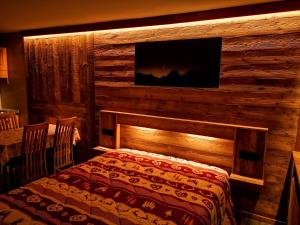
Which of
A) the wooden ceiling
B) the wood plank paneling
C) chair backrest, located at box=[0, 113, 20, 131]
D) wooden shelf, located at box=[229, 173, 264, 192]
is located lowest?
wooden shelf, located at box=[229, 173, 264, 192]

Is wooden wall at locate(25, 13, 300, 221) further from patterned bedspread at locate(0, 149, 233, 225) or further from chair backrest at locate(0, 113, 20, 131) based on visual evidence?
chair backrest at locate(0, 113, 20, 131)

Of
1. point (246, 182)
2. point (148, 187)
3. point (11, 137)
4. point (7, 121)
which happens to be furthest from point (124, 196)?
point (7, 121)

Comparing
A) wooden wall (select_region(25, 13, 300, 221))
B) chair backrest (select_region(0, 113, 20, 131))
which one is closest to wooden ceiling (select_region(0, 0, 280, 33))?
wooden wall (select_region(25, 13, 300, 221))

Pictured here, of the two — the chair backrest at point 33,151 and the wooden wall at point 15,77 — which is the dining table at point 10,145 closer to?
the chair backrest at point 33,151

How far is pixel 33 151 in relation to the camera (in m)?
2.91

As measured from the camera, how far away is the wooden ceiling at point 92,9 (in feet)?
7.97

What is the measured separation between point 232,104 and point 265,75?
47cm

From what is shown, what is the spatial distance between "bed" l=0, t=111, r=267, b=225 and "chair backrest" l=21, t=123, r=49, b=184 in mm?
779

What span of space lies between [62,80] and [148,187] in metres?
2.80

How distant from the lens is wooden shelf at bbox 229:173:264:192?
8.06ft

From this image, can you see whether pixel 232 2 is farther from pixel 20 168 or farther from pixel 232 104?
pixel 20 168

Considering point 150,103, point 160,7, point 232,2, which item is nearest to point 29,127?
point 150,103

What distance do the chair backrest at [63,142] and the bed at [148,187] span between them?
0.77 meters

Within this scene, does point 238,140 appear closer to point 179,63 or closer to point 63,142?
point 179,63
